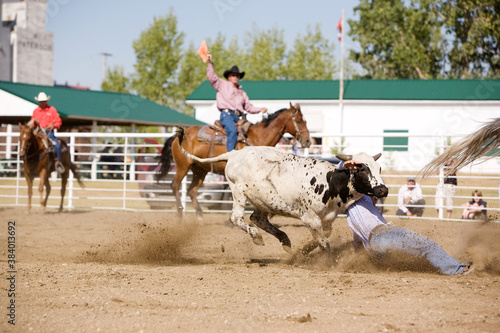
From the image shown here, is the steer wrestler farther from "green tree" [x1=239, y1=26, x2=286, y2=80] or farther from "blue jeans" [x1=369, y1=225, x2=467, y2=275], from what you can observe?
"green tree" [x1=239, y1=26, x2=286, y2=80]

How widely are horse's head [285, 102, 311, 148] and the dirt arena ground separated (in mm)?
2148

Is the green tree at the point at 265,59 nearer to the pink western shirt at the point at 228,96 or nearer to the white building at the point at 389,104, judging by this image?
the white building at the point at 389,104

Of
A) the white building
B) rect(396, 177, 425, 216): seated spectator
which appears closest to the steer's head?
rect(396, 177, 425, 216): seated spectator

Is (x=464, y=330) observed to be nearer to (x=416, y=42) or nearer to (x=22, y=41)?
(x=416, y=42)

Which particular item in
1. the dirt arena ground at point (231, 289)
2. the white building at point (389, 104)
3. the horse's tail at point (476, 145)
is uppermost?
the white building at point (389, 104)

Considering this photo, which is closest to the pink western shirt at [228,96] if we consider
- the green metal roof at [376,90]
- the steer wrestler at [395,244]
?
the steer wrestler at [395,244]

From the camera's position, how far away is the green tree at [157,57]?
119ft

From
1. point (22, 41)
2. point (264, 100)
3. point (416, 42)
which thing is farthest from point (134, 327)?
point (22, 41)

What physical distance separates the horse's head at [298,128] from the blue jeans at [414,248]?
4.24m

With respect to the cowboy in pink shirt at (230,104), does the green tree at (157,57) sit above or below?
above

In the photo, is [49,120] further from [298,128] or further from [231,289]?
[231,289]

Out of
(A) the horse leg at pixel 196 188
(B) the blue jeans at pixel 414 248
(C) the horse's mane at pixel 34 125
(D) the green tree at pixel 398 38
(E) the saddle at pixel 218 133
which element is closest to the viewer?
(B) the blue jeans at pixel 414 248

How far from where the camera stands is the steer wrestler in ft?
17.4

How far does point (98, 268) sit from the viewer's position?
19.1ft
